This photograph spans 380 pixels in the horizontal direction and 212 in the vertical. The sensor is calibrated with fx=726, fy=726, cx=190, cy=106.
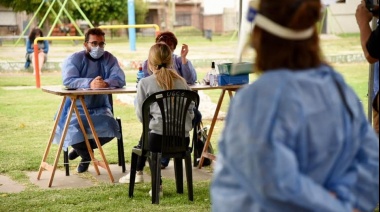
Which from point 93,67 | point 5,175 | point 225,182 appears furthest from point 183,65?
point 225,182

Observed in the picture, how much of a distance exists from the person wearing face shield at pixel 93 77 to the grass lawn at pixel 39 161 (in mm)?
604

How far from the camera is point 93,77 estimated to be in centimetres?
686

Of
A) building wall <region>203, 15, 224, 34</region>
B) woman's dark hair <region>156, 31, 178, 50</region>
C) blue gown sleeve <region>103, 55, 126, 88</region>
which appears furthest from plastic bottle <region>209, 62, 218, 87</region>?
building wall <region>203, 15, 224, 34</region>

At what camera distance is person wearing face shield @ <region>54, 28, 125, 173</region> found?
6711mm

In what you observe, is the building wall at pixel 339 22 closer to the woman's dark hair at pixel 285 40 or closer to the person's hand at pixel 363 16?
the person's hand at pixel 363 16

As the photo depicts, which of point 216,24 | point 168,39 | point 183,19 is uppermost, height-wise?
point 168,39

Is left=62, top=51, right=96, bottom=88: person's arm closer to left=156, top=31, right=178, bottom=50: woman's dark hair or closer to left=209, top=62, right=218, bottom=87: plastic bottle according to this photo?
left=156, top=31, right=178, bottom=50: woman's dark hair

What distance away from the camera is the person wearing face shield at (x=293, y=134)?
183 centimetres

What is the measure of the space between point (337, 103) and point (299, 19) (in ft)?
0.82

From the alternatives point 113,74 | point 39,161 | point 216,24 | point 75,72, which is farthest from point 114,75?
point 216,24

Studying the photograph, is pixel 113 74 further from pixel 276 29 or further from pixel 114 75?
pixel 276 29

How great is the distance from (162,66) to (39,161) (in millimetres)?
2579

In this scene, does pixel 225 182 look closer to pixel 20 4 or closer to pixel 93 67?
pixel 93 67

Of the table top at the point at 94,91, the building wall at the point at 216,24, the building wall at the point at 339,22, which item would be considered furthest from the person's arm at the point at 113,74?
the building wall at the point at 216,24
